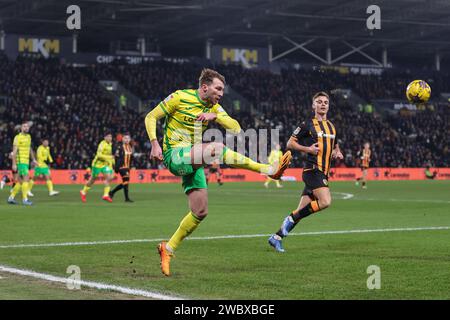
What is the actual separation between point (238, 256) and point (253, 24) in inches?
1966

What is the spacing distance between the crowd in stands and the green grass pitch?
2588 cm

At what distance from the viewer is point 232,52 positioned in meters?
65.8

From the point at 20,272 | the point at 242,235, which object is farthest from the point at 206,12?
the point at 20,272

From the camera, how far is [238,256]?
10.4 meters

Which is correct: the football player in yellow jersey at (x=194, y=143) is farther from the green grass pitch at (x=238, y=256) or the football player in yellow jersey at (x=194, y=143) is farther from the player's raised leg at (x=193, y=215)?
the green grass pitch at (x=238, y=256)

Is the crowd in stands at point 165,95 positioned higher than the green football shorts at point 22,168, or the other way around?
the crowd in stands at point 165,95

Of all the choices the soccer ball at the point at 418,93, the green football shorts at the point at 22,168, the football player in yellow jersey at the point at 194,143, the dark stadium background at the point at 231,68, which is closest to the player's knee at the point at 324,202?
the football player in yellow jersey at the point at 194,143

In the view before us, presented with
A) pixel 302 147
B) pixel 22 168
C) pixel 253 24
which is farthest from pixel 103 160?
pixel 253 24

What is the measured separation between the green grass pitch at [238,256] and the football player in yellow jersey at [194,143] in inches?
27.3

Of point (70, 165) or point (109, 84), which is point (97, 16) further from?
point (70, 165)

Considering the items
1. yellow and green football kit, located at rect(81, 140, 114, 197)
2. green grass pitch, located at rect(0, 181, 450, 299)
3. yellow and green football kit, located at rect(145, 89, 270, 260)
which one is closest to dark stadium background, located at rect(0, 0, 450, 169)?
yellow and green football kit, located at rect(81, 140, 114, 197)

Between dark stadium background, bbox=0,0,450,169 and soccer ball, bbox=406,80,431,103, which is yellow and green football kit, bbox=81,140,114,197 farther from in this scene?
dark stadium background, bbox=0,0,450,169

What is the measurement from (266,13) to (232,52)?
1193cm

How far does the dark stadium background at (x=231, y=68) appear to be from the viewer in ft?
162
